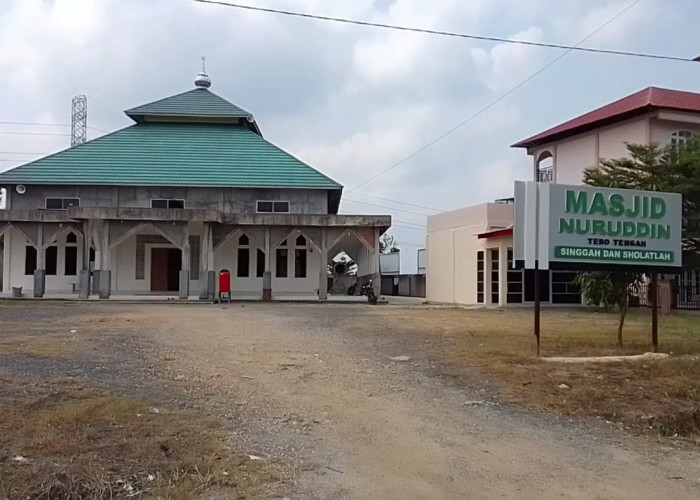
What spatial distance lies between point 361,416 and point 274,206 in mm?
25287

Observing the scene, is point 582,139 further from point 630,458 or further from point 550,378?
point 630,458

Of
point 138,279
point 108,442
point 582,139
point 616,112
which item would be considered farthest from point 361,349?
point 582,139

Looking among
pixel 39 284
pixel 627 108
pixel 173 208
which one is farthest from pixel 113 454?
pixel 627 108

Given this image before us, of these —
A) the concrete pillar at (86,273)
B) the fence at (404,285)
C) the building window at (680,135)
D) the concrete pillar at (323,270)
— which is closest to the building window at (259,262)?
the concrete pillar at (323,270)

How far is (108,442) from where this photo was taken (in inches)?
247

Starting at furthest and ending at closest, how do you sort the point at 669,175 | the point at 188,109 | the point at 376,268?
the point at 188,109
the point at 376,268
the point at 669,175

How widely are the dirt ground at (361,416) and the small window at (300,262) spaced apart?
18.4 m

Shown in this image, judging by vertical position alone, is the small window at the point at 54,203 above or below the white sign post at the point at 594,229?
above

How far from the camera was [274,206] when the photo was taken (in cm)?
3256

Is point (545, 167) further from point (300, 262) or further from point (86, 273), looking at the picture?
point (86, 273)

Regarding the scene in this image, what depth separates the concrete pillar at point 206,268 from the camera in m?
27.3

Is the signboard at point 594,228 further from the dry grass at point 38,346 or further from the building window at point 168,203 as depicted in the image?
the building window at point 168,203

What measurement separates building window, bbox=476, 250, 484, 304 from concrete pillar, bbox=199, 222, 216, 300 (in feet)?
33.4

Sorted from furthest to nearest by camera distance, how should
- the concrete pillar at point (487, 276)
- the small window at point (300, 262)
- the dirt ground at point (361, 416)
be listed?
the small window at point (300, 262), the concrete pillar at point (487, 276), the dirt ground at point (361, 416)
